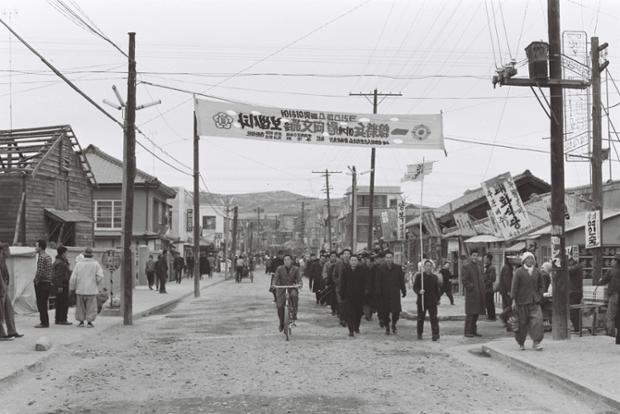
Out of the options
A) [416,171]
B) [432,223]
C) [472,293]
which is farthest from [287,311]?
[432,223]

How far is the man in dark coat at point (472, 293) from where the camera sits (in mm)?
15578

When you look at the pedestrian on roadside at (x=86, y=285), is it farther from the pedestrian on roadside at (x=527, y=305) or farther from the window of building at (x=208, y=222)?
the window of building at (x=208, y=222)

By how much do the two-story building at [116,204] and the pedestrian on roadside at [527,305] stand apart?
35.9 metres

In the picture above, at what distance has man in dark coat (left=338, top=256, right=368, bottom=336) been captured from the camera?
53.0ft

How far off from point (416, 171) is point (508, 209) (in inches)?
204

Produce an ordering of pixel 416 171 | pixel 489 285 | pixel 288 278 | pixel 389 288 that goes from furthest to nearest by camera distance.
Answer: pixel 416 171 < pixel 489 285 < pixel 389 288 < pixel 288 278

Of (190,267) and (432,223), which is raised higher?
(432,223)

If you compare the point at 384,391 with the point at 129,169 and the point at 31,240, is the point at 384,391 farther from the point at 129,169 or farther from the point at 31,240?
the point at 31,240

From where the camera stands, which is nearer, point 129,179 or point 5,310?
point 5,310

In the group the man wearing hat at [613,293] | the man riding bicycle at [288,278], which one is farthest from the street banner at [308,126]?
the man wearing hat at [613,293]

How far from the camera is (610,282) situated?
13.0 m

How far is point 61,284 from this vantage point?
17.5m

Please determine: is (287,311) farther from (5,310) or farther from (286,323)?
(5,310)

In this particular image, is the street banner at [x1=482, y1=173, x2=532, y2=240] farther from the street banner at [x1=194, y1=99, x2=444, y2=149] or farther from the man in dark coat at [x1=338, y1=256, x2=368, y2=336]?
the man in dark coat at [x1=338, y1=256, x2=368, y2=336]
